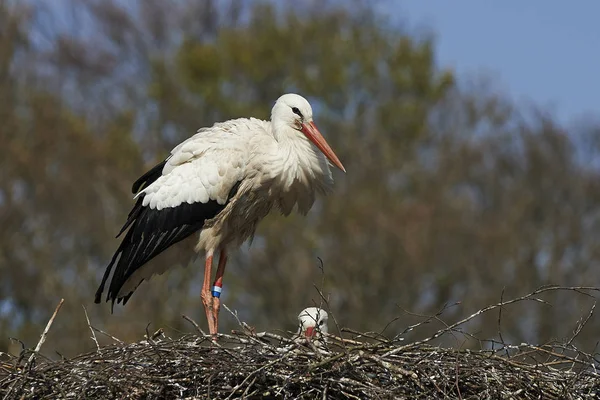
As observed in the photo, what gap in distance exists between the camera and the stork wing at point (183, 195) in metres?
10.2

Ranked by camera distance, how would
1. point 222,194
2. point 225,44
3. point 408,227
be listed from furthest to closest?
1. point 225,44
2. point 408,227
3. point 222,194

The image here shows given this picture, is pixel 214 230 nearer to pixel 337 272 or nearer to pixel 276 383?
pixel 276 383

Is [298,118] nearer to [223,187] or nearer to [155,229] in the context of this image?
[223,187]

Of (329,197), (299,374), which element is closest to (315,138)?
(299,374)

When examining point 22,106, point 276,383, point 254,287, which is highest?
point 22,106

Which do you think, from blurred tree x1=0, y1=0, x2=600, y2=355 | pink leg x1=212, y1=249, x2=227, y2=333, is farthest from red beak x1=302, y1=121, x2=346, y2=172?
blurred tree x1=0, y1=0, x2=600, y2=355

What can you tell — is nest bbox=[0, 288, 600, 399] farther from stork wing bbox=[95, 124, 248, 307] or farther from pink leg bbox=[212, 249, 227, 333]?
pink leg bbox=[212, 249, 227, 333]

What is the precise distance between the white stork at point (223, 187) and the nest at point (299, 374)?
207cm

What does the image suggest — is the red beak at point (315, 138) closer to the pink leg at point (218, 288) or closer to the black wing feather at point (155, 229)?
the black wing feather at point (155, 229)

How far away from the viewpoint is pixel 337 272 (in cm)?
2064

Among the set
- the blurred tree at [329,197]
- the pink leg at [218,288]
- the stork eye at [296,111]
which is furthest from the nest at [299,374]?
the blurred tree at [329,197]

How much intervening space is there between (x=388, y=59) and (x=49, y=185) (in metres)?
5.47

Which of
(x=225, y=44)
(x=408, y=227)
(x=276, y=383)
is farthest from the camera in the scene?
(x=225, y=44)

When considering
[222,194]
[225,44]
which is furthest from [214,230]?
[225,44]
